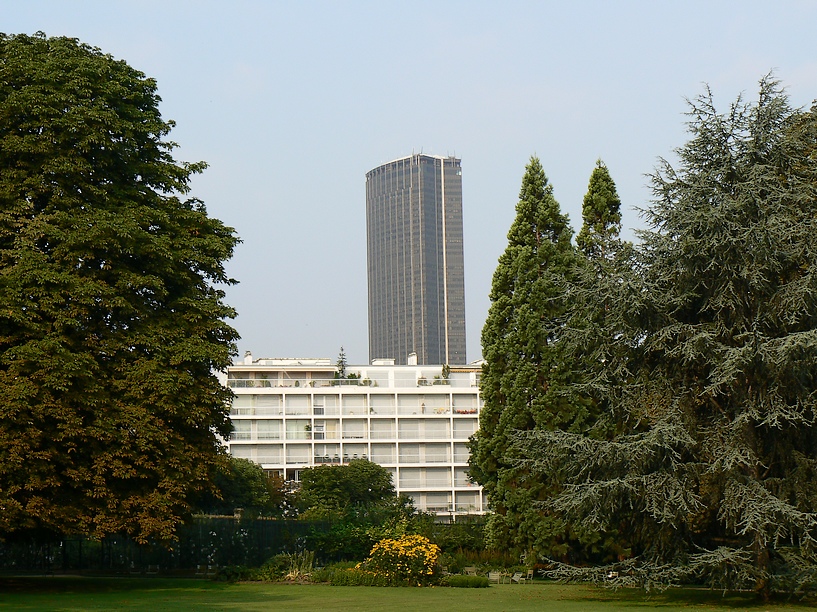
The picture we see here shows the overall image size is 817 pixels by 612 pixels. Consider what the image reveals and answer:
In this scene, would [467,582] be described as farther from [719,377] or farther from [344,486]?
[344,486]

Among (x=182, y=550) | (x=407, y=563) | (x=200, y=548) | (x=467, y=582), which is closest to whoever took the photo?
(x=467, y=582)

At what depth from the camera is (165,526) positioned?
86.2ft

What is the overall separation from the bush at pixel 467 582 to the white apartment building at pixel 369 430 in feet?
234

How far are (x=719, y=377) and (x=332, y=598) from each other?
10.7 m

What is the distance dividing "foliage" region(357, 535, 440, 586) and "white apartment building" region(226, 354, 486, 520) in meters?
71.3

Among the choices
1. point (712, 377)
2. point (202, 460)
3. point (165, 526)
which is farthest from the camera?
point (202, 460)

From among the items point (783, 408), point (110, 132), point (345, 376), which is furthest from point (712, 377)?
point (345, 376)

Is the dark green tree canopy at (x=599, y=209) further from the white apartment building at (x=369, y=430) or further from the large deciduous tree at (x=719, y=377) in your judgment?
the white apartment building at (x=369, y=430)

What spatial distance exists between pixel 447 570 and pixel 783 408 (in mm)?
13050

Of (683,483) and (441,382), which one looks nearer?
(683,483)

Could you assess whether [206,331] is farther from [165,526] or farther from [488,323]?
[488,323]

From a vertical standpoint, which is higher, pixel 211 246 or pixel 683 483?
pixel 211 246

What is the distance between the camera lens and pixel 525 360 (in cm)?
3161

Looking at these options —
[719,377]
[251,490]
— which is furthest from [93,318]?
[251,490]
